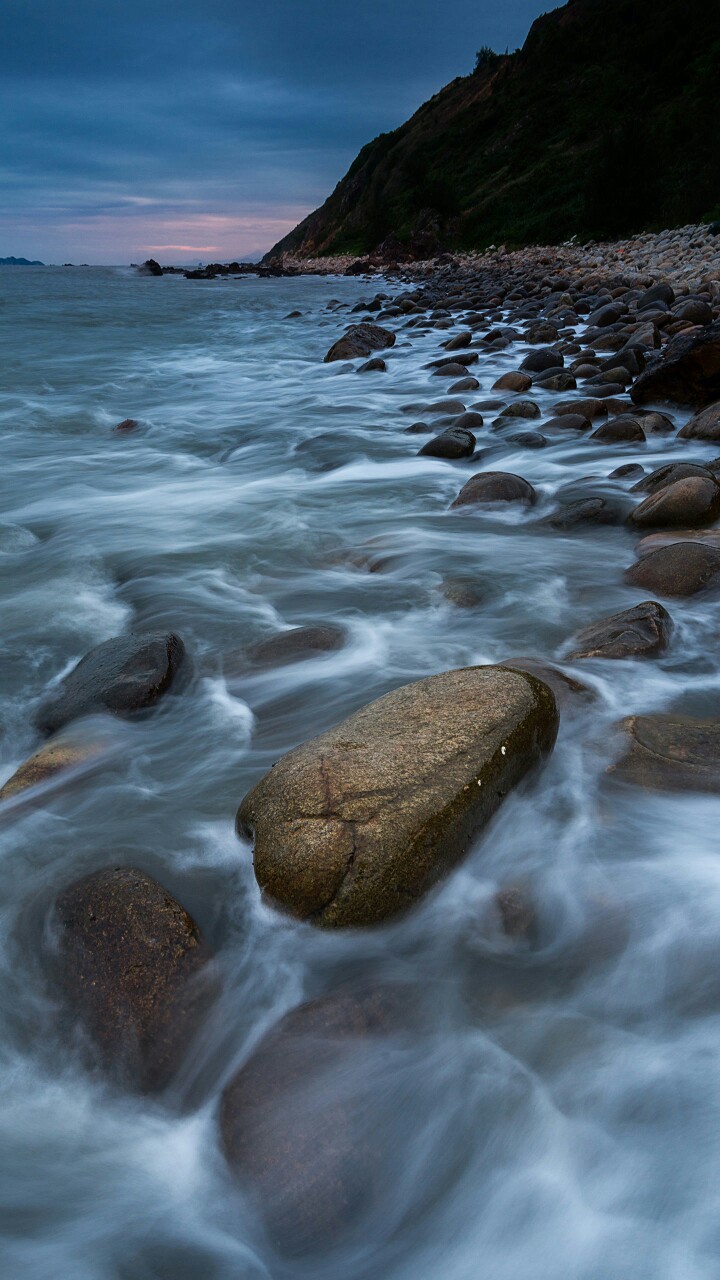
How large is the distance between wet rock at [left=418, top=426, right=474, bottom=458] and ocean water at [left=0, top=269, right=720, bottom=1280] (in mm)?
1831

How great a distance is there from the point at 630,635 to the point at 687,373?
4.34 meters

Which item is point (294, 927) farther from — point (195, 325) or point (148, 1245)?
point (195, 325)

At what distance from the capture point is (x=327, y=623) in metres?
4.05

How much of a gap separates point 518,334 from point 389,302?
10233 mm

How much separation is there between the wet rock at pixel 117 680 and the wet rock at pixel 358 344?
1131cm

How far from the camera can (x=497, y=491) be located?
18.2 ft

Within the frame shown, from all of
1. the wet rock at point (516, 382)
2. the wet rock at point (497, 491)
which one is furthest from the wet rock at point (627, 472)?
the wet rock at point (516, 382)

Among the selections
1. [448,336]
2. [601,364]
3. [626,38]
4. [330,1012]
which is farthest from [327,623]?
[626,38]

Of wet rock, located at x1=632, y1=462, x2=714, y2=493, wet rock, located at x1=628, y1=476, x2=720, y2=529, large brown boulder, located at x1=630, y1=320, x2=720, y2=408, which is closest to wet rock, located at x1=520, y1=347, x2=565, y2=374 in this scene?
large brown boulder, located at x1=630, y1=320, x2=720, y2=408

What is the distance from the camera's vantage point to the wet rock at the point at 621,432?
653 centimetres

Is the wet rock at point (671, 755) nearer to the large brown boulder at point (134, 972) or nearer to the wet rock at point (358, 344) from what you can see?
the large brown boulder at point (134, 972)

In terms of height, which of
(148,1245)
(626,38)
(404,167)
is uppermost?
(626,38)

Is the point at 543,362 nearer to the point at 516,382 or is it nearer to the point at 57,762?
the point at 516,382

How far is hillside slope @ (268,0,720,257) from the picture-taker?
1009 inches
